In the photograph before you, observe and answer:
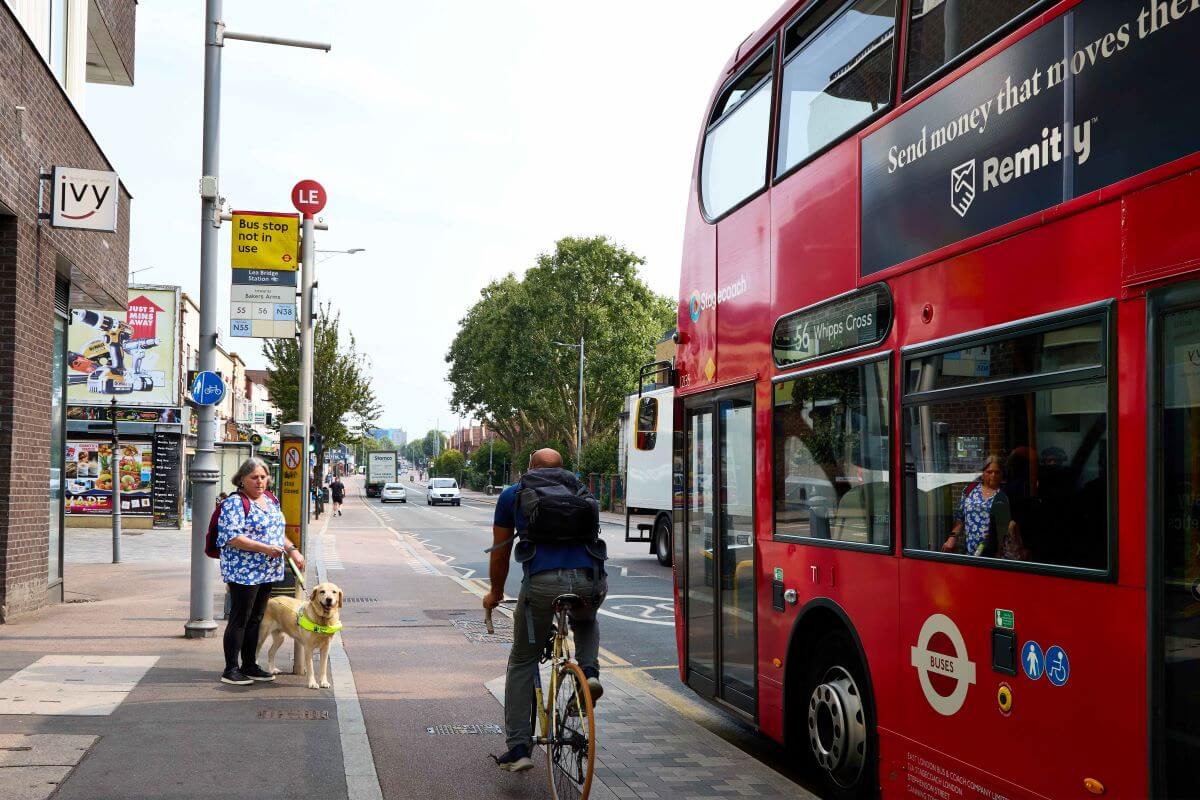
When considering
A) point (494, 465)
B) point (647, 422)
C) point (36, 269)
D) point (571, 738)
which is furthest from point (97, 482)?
point (494, 465)

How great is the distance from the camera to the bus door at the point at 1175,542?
10.3ft

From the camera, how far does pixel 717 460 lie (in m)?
7.16

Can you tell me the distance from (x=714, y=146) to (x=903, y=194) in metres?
2.89

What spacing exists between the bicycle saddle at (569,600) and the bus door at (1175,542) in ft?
8.65

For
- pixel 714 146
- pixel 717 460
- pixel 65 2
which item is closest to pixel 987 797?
pixel 717 460

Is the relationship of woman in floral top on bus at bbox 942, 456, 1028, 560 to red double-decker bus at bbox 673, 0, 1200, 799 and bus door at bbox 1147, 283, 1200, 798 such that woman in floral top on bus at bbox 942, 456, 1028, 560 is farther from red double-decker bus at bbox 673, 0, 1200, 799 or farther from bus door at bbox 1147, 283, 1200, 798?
bus door at bbox 1147, 283, 1200, 798

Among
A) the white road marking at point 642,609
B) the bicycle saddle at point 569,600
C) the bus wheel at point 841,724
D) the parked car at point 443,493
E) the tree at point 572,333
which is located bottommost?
the parked car at point 443,493

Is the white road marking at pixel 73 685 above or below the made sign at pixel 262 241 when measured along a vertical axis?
below

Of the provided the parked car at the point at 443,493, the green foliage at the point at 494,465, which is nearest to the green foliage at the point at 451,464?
the green foliage at the point at 494,465

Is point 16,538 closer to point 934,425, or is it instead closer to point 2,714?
point 2,714

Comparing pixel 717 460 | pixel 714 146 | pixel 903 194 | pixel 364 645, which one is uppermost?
pixel 714 146

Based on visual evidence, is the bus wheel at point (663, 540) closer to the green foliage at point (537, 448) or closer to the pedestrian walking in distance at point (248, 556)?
Result: the pedestrian walking in distance at point (248, 556)

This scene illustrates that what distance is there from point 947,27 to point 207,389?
8584 mm

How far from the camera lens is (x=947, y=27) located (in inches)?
185
